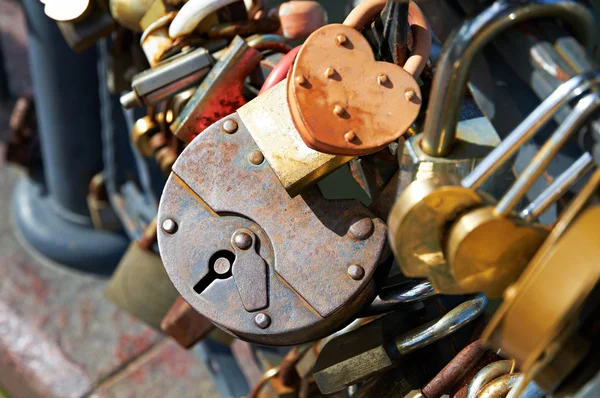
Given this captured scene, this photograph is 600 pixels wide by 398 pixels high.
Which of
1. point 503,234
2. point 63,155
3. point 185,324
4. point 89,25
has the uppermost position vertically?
point 503,234

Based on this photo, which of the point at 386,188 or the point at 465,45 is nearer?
the point at 465,45

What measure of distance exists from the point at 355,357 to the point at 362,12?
29 cm

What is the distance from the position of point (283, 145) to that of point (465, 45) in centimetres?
18

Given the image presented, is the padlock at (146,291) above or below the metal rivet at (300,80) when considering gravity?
below

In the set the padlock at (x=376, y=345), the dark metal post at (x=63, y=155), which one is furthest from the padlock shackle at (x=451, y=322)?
the dark metal post at (x=63, y=155)

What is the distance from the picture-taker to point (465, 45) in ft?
1.40

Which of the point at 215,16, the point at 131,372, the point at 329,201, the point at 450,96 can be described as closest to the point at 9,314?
the point at 131,372

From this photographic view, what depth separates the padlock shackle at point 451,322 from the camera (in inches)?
22.7

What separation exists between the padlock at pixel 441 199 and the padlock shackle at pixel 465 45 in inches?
1.7

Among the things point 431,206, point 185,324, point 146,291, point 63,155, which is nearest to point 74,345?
point 63,155

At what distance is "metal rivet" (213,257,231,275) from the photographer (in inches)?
22.4

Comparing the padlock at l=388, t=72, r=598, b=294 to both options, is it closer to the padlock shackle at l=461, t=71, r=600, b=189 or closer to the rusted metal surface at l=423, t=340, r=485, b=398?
the padlock shackle at l=461, t=71, r=600, b=189

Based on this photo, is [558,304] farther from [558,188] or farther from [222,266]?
[222,266]

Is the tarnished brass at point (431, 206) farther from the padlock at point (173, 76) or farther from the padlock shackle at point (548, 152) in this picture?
the padlock at point (173, 76)
